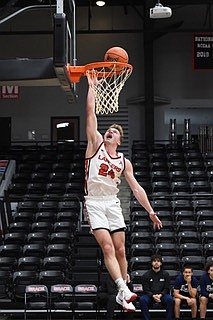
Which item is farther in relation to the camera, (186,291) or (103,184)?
(186,291)

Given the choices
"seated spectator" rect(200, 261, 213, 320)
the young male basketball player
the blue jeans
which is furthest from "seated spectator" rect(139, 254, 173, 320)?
the young male basketball player

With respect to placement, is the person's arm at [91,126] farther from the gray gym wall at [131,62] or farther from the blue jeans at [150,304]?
the gray gym wall at [131,62]

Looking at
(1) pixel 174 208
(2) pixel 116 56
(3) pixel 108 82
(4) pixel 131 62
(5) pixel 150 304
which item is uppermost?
(4) pixel 131 62

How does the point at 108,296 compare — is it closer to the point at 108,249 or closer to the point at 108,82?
the point at 108,82

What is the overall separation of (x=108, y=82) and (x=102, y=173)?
4.31 feet

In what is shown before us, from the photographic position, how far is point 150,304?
38.7 feet

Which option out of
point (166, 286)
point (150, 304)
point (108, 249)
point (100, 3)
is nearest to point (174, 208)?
point (166, 286)

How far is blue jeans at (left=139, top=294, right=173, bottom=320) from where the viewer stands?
11.4m

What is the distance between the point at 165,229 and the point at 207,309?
295cm

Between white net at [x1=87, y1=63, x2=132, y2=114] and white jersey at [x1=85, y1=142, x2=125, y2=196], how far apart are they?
654mm

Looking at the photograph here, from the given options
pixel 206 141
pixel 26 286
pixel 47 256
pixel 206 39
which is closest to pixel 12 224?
pixel 47 256

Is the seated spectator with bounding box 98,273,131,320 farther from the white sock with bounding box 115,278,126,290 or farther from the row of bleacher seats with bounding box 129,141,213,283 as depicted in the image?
the white sock with bounding box 115,278,126,290

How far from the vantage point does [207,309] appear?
42.5 ft

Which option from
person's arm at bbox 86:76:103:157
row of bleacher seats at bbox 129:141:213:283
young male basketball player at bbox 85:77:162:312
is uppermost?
person's arm at bbox 86:76:103:157
